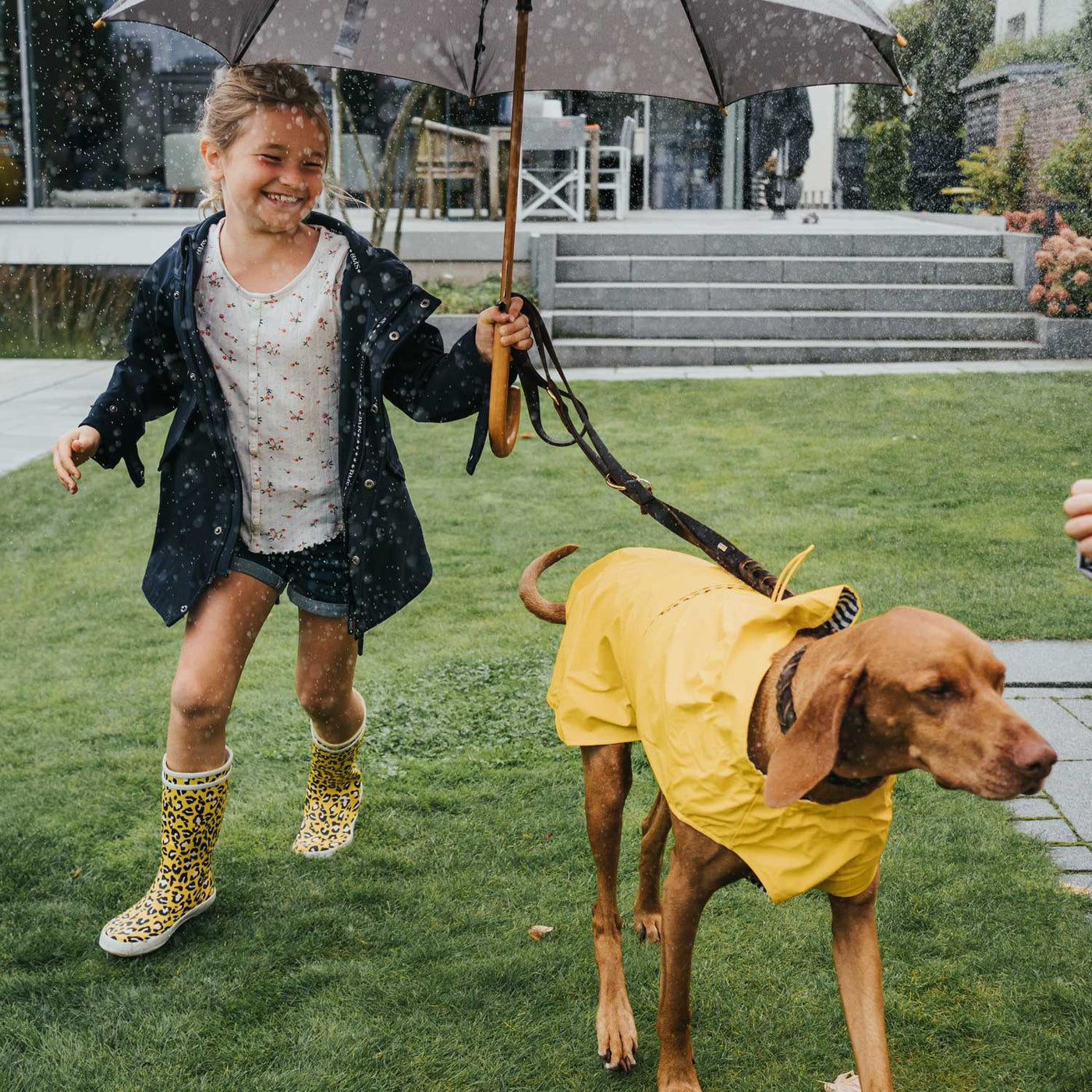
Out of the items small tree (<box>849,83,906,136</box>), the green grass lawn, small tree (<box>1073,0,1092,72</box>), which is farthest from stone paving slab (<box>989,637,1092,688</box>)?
small tree (<box>849,83,906,136</box>)

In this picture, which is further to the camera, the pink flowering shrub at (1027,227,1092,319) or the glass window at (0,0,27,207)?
the glass window at (0,0,27,207)

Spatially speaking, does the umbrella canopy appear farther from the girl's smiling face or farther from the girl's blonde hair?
the girl's smiling face

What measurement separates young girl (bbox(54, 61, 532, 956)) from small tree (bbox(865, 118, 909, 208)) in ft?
72.3

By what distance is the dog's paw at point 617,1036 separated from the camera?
270cm

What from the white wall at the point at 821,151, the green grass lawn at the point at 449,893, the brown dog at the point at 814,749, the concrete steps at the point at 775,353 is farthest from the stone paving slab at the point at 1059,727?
the white wall at the point at 821,151

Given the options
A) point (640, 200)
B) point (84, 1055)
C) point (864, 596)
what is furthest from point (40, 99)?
point (84, 1055)

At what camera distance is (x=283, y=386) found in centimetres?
305

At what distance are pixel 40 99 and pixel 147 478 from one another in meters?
10.9

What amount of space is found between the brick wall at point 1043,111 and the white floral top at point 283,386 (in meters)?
15.5

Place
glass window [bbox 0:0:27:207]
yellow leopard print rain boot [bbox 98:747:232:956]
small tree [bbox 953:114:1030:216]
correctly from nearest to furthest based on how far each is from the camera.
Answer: yellow leopard print rain boot [bbox 98:747:232:956] → glass window [bbox 0:0:27:207] → small tree [bbox 953:114:1030:216]

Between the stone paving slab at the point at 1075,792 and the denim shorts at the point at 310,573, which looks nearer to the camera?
the denim shorts at the point at 310,573

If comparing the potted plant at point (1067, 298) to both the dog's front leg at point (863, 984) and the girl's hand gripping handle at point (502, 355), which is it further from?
the dog's front leg at point (863, 984)

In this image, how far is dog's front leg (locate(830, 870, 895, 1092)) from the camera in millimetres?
2256

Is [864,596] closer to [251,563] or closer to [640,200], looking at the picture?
[251,563]
